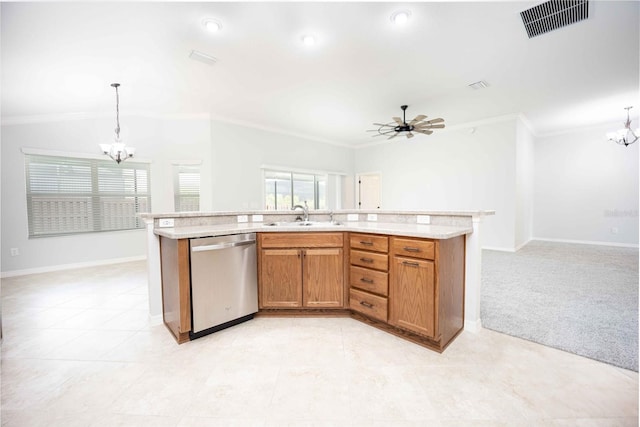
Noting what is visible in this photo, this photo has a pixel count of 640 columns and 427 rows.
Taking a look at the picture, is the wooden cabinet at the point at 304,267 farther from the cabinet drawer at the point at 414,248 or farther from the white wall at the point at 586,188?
the white wall at the point at 586,188

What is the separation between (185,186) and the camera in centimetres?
524

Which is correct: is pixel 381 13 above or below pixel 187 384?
above

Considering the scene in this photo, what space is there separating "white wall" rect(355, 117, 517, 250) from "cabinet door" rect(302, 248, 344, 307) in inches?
186

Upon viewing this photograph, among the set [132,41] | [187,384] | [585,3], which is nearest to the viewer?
[187,384]

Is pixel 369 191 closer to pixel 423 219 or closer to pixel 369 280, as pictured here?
pixel 423 219

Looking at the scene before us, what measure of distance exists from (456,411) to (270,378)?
1.05 m

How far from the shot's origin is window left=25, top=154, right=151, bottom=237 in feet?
14.2

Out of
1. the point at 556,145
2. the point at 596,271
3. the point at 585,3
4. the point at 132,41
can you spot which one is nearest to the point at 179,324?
the point at 132,41

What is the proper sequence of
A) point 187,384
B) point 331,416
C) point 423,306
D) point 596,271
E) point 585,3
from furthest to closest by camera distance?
point 596,271
point 585,3
point 423,306
point 187,384
point 331,416

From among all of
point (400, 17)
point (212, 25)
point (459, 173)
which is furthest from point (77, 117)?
point (459, 173)

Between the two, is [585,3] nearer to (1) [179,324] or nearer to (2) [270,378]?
(2) [270,378]

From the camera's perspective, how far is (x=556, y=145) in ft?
22.0

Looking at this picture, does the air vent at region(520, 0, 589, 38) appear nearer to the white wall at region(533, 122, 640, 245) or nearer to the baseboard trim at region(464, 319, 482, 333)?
the baseboard trim at region(464, 319, 482, 333)

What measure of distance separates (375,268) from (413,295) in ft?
1.21
